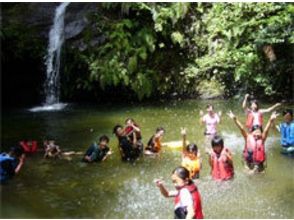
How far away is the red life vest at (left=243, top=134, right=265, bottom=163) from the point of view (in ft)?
33.5

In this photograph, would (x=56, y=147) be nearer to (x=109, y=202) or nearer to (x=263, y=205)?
(x=109, y=202)

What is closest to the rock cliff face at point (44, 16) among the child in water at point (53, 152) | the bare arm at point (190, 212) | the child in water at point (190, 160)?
the child in water at point (53, 152)

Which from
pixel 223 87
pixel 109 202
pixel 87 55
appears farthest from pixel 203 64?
pixel 109 202

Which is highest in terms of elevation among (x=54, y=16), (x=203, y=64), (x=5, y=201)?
(x=54, y=16)

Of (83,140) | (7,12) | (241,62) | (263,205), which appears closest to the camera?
(263,205)

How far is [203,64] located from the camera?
19234 millimetres

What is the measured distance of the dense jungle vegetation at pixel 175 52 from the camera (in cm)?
1798

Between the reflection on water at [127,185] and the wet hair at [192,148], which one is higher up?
the wet hair at [192,148]

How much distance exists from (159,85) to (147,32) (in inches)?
70.6

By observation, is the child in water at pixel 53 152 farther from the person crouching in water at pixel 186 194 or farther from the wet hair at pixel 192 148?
the person crouching in water at pixel 186 194

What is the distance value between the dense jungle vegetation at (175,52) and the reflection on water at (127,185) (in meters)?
3.82

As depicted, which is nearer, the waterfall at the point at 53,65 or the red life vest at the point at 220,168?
the red life vest at the point at 220,168

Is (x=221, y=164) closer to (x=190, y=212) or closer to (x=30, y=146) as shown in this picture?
(x=190, y=212)

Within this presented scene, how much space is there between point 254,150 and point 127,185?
7.55 feet
